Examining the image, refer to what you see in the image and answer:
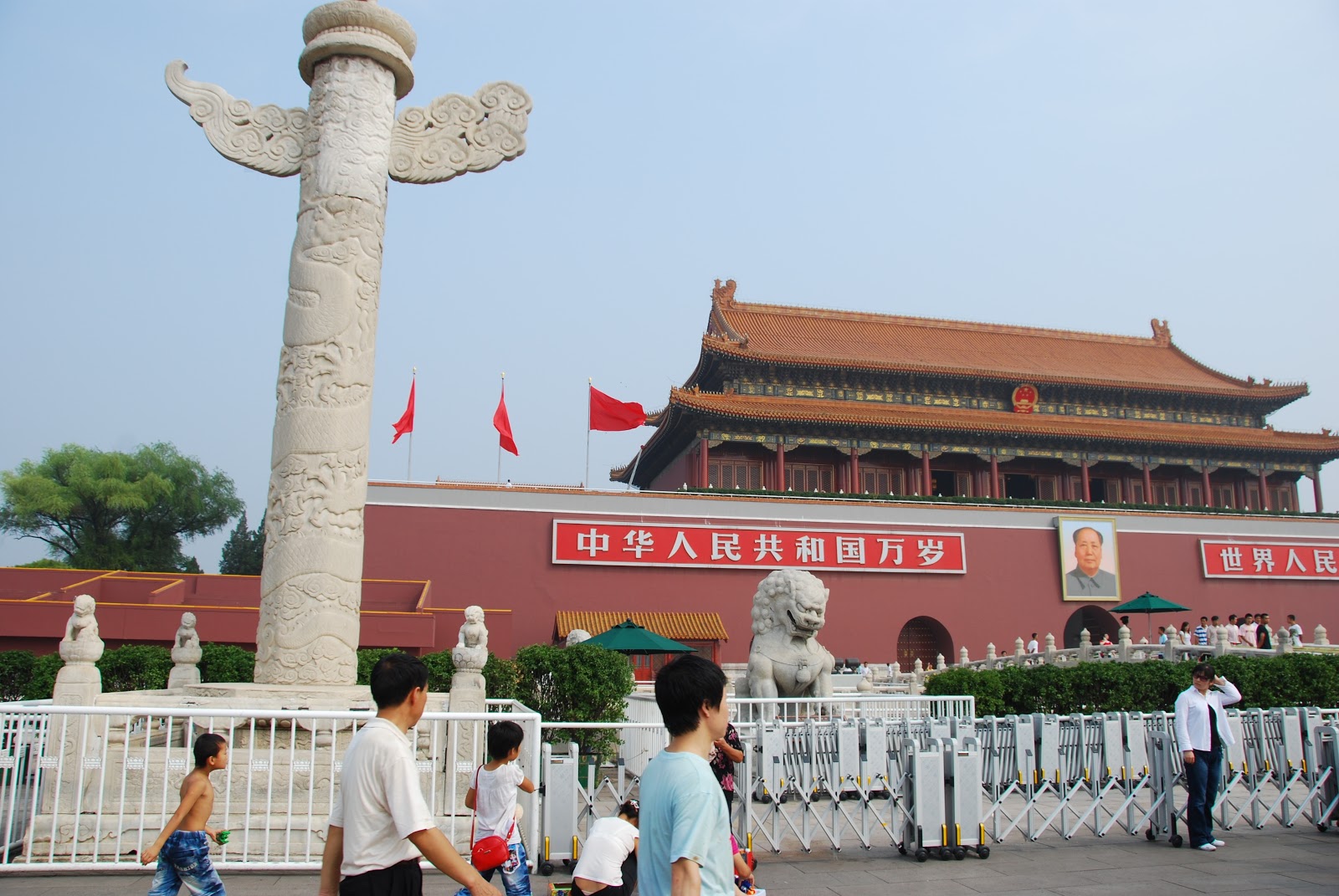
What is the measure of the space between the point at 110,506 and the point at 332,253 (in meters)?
27.0

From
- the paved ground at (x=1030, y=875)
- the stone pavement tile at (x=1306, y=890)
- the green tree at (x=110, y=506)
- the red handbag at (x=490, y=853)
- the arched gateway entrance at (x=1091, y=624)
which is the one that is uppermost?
the green tree at (x=110, y=506)

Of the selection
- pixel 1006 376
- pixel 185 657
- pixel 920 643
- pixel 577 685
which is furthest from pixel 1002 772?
pixel 1006 376

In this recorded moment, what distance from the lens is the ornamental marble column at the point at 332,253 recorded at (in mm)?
6848

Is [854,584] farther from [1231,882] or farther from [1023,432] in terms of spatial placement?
[1231,882]

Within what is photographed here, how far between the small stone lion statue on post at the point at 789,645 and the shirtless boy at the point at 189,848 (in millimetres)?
5433

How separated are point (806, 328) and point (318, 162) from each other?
2046cm

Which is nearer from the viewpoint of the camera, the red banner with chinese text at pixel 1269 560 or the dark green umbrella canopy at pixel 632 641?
the dark green umbrella canopy at pixel 632 641

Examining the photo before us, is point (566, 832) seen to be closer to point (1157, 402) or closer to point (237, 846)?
point (237, 846)

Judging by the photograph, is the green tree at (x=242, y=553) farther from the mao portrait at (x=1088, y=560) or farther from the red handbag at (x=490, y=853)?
the red handbag at (x=490, y=853)

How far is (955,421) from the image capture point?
928 inches

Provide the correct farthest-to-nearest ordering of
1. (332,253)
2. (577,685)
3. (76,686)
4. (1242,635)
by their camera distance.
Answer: (1242,635), (577,685), (332,253), (76,686)

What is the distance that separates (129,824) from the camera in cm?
529

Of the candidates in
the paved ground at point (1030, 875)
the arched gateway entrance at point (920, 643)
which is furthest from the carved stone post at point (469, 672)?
the arched gateway entrance at point (920, 643)

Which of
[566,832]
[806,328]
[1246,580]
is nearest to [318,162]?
[566,832]
